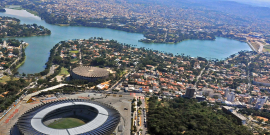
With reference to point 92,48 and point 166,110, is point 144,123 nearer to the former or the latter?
point 166,110

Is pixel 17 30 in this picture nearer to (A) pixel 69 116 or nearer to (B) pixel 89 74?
(B) pixel 89 74

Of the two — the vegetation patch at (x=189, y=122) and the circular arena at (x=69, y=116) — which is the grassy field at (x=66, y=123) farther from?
the vegetation patch at (x=189, y=122)

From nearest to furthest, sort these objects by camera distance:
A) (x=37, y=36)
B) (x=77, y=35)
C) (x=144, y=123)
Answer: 1. (x=144, y=123)
2. (x=37, y=36)
3. (x=77, y=35)

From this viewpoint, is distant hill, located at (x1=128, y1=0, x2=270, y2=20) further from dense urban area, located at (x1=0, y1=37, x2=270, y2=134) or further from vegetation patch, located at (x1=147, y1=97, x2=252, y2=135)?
vegetation patch, located at (x1=147, y1=97, x2=252, y2=135)

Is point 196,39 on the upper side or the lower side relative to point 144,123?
upper

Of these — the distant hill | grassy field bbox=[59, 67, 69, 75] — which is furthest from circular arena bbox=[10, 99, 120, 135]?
the distant hill

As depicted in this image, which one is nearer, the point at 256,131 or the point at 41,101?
the point at 256,131

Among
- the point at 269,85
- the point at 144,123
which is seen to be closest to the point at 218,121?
the point at 144,123

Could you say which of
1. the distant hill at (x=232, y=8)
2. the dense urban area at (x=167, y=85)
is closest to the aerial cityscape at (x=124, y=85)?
the dense urban area at (x=167, y=85)
